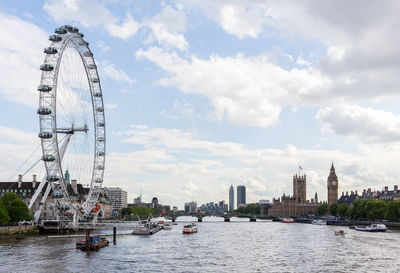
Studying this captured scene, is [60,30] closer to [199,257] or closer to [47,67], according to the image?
[47,67]

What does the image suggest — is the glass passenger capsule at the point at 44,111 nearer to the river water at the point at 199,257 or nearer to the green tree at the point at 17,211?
the river water at the point at 199,257

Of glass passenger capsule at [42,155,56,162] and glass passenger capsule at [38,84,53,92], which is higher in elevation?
glass passenger capsule at [38,84,53,92]

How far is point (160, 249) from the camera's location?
8250 cm

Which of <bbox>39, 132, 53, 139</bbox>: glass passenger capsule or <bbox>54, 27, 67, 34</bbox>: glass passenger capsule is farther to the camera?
<bbox>54, 27, 67, 34</bbox>: glass passenger capsule

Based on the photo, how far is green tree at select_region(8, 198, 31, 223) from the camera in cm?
10350

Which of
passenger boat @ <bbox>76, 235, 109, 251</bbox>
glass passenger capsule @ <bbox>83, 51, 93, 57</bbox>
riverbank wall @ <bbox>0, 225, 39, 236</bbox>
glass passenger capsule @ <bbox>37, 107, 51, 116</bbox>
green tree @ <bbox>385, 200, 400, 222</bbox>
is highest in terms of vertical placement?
glass passenger capsule @ <bbox>83, 51, 93, 57</bbox>

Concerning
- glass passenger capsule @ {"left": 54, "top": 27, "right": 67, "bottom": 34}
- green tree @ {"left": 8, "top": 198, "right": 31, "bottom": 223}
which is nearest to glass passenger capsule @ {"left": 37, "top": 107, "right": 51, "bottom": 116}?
glass passenger capsule @ {"left": 54, "top": 27, "right": 67, "bottom": 34}

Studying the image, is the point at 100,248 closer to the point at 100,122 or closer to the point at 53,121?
the point at 53,121

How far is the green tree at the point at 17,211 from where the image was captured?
10350 centimetres

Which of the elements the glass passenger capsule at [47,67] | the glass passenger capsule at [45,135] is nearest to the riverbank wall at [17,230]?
the glass passenger capsule at [45,135]

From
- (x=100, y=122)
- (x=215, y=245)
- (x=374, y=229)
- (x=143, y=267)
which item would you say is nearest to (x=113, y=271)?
(x=143, y=267)

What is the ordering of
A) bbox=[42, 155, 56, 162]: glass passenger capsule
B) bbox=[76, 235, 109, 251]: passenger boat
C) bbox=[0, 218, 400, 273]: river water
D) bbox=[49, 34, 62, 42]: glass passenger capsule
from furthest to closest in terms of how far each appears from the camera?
bbox=[49, 34, 62, 42]: glass passenger capsule < bbox=[42, 155, 56, 162]: glass passenger capsule < bbox=[76, 235, 109, 251]: passenger boat < bbox=[0, 218, 400, 273]: river water

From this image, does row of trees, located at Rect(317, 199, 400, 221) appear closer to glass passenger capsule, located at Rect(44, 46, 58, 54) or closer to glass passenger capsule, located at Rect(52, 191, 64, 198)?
glass passenger capsule, located at Rect(52, 191, 64, 198)

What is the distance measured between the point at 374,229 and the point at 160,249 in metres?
72.6
